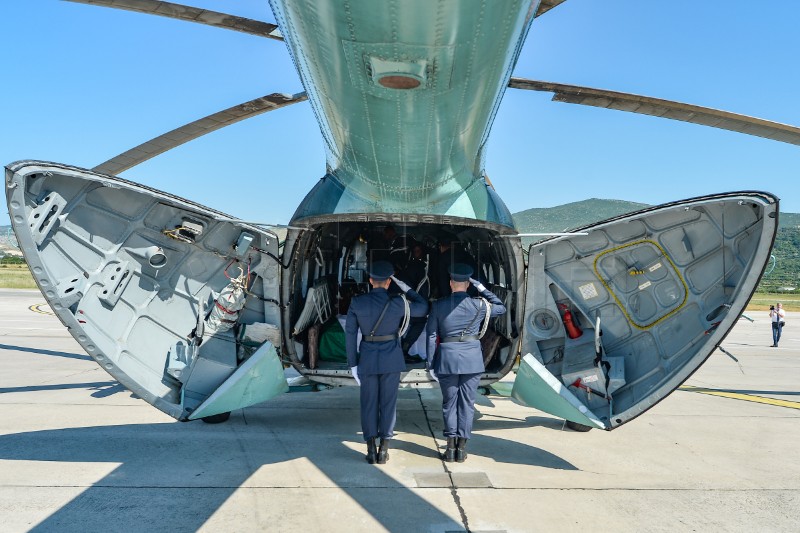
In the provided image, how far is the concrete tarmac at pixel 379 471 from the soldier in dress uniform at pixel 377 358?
307mm

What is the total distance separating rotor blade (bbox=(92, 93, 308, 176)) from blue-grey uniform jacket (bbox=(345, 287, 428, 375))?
2083 millimetres

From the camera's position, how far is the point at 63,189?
4.06 meters

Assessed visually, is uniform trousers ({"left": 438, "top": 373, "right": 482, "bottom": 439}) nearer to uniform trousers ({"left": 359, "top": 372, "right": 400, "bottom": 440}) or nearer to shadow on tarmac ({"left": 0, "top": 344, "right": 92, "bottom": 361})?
uniform trousers ({"left": 359, "top": 372, "right": 400, "bottom": 440})

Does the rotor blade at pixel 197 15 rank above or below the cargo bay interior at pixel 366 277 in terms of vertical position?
above

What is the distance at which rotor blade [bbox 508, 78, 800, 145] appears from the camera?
4906 millimetres

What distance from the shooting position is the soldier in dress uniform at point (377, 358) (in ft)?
15.4

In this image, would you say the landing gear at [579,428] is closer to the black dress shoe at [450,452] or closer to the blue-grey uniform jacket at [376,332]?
the black dress shoe at [450,452]

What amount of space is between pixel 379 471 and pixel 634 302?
9.41ft

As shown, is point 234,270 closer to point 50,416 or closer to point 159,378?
point 159,378

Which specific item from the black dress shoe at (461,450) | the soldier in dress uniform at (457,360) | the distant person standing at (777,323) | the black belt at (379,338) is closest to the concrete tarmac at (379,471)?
the black dress shoe at (461,450)

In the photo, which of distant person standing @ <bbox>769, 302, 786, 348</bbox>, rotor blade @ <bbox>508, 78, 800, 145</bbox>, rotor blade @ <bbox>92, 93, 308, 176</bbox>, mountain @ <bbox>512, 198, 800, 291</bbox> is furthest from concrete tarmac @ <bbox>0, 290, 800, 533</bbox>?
mountain @ <bbox>512, 198, 800, 291</bbox>

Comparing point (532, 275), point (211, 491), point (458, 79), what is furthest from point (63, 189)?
point (532, 275)

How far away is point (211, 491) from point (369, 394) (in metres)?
1.53

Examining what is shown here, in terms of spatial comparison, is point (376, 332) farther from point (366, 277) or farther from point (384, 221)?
point (366, 277)
